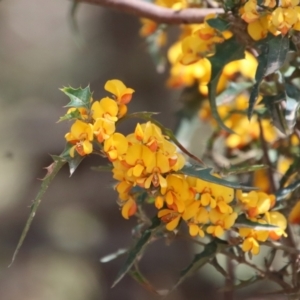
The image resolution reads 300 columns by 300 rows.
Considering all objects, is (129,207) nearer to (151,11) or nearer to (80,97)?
(80,97)

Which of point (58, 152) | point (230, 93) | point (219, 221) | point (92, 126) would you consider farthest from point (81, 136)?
point (58, 152)

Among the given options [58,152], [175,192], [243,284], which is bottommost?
[58,152]

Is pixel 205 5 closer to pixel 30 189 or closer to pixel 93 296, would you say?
pixel 93 296

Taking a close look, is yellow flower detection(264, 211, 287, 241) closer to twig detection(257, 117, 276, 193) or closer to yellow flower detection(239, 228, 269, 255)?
yellow flower detection(239, 228, 269, 255)

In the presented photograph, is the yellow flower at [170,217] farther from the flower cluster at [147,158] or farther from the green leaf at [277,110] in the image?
the green leaf at [277,110]

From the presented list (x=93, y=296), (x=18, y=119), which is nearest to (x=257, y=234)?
(x=93, y=296)
